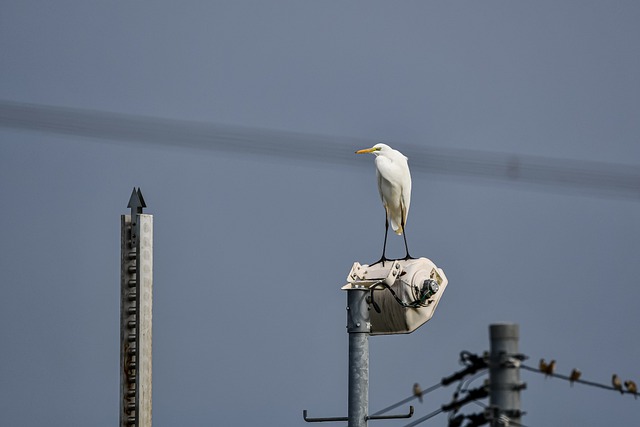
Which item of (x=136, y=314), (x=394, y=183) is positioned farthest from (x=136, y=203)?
(x=394, y=183)

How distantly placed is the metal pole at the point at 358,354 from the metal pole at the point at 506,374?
4562 millimetres

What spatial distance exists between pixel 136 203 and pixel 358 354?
2.88 metres

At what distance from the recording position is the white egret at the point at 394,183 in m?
18.4

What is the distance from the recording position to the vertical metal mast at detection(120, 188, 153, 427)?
14.1m

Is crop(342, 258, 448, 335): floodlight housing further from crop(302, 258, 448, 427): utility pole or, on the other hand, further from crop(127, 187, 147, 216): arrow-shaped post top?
crop(127, 187, 147, 216): arrow-shaped post top

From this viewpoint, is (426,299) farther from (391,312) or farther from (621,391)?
(621,391)

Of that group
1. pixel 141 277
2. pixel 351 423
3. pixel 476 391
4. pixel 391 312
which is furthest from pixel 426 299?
pixel 476 391

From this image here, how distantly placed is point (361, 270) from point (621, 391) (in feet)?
17.9

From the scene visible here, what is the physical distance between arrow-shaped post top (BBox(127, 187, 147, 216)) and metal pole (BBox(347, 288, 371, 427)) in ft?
7.79

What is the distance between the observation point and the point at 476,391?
9289 millimetres

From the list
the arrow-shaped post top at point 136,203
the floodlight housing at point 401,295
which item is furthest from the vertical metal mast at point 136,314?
the floodlight housing at point 401,295

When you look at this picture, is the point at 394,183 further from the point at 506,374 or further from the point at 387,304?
the point at 506,374

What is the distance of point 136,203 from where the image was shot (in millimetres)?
14422

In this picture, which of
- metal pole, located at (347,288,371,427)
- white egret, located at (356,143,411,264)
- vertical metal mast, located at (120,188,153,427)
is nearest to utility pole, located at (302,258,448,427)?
metal pole, located at (347,288,371,427)
